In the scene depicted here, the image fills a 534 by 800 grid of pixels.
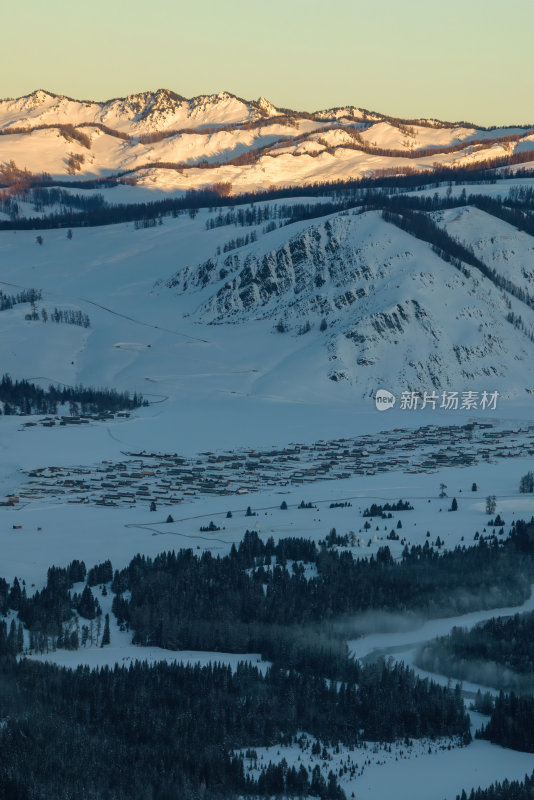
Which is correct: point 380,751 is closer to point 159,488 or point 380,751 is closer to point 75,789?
point 75,789

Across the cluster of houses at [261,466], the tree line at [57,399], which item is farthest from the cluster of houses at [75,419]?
the cluster of houses at [261,466]

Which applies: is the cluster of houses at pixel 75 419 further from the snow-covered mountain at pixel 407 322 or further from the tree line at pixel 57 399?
the snow-covered mountain at pixel 407 322

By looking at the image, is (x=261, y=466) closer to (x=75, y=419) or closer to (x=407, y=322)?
(x=75, y=419)

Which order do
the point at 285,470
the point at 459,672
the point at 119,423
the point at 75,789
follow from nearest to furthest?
1. the point at 75,789
2. the point at 459,672
3. the point at 285,470
4. the point at 119,423

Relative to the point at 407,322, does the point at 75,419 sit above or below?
below

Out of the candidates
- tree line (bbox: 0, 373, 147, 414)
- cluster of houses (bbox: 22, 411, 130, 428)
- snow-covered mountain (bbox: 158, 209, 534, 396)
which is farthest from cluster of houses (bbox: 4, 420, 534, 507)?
tree line (bbox: 0, 373, 147, 414)

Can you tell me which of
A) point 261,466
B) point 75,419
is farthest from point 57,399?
point 261,466

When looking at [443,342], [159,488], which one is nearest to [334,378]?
[443,342]

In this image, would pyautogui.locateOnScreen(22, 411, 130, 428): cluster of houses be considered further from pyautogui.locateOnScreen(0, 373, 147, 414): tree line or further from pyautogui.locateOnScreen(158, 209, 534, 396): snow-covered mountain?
pyautogui.locateOnScreen(158, 209, 534, 396): snow-covered mountain
